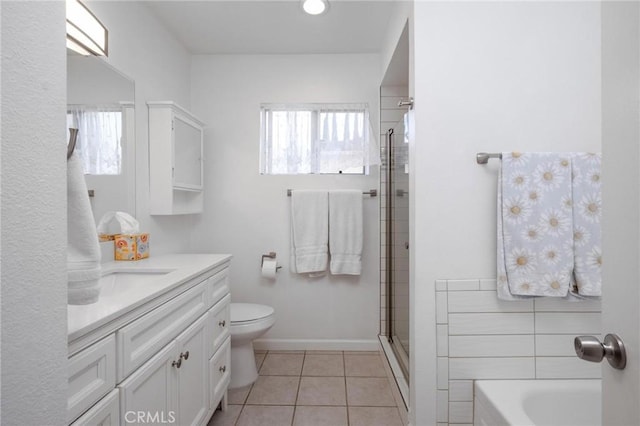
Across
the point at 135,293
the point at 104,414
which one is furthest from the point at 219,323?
the point at 104,414

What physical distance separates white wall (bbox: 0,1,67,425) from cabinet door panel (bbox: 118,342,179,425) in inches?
17.1

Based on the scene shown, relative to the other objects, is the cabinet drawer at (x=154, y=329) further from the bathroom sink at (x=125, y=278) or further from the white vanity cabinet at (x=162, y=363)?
the bathroom sink at (x=125, y=278)

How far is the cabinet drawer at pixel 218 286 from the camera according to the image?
5.41ft

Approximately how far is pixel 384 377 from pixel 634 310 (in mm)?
1928

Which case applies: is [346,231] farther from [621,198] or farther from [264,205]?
[621,198]

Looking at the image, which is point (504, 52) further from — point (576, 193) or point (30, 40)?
point (30, 40)

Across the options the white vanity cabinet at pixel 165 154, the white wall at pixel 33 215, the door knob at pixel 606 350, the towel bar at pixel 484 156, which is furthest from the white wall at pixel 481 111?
the white vanity cabinet at pixel 165 154

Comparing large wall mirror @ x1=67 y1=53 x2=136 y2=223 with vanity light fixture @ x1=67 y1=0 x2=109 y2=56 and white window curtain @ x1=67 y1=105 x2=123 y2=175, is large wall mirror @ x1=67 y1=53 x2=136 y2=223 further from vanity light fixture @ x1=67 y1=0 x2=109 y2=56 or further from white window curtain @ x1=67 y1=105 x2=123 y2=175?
vanity light fixture @ x1=67 y1=0 x2=109 y2=56

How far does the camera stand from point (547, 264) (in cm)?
138

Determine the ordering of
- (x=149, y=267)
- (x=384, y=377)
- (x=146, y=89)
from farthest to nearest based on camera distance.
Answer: (x=384, y=377) → (x=146, y=89) → (x=149, y=267)

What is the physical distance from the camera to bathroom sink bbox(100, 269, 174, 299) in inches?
51.4

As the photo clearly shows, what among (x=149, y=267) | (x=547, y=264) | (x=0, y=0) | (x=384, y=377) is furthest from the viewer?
(x=384, y=377)

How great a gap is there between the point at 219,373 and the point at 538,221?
1662 mm

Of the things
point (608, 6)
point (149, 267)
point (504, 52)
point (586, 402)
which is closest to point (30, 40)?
point (608, 6)
